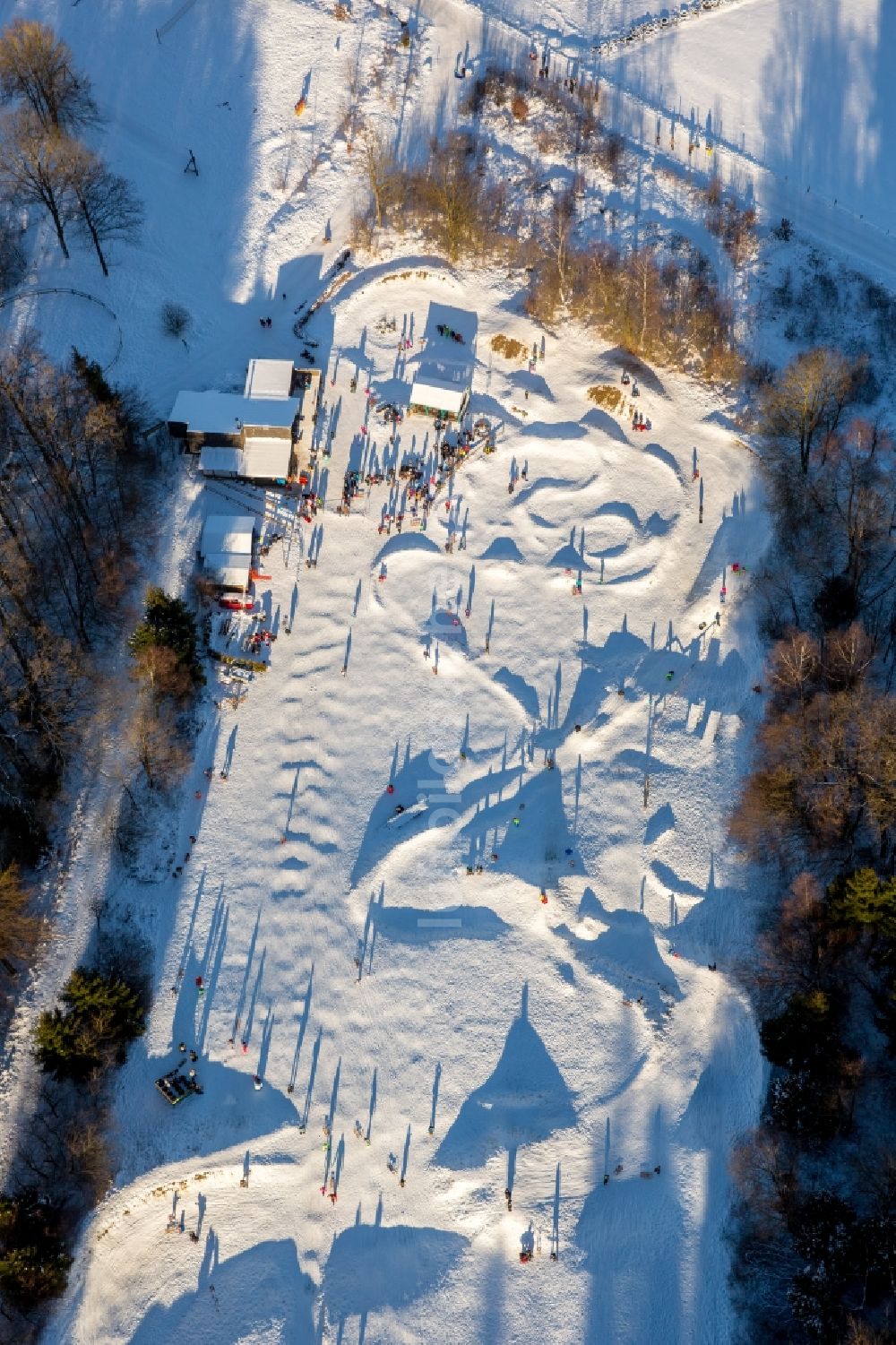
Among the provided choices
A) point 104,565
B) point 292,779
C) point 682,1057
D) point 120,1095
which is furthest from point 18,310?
point 682,1057

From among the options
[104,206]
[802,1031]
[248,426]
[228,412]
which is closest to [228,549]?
[248,426]

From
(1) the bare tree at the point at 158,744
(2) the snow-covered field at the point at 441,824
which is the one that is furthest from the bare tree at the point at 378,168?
(1) the bare tree at the point at 158,744

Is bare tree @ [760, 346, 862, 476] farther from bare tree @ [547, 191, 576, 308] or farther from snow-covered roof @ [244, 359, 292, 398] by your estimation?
snow-covered roof @ [244, 359, 292, 398]

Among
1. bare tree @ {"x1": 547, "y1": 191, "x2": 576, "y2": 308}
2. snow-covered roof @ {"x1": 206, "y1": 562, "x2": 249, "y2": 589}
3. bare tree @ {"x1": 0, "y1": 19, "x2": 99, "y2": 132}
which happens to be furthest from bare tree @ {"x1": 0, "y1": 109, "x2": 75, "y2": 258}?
bare tree @ {"x1": 547, "y1": 191, "x2": 576, "y2": 308}

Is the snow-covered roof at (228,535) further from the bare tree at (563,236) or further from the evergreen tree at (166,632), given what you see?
the bare tree at (563,236)

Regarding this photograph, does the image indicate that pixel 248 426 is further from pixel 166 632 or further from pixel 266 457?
pixel 166 632

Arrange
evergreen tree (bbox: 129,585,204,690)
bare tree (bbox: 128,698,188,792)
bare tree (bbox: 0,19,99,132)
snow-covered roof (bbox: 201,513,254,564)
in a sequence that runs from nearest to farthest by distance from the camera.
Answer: evergreen tree (bbox: 129,585,204,690) < bare tree (bbox: 128,698,188,792) < snow-covered roof (bbox: 201,513,254,564) < bare tree (bbox: 0,19,99,132)
